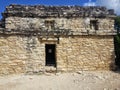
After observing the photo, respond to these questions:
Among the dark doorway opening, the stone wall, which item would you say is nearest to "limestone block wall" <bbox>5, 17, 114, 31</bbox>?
the stone wall

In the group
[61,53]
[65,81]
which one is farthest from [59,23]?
[65,81]

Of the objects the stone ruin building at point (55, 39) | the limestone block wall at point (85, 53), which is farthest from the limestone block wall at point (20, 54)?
the limestone block wall at point (85, 53)

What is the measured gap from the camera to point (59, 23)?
48.7 ft

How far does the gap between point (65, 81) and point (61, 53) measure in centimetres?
244

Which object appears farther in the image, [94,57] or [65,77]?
[94,57]

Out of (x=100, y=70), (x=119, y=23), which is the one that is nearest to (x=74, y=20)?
(x=100, y=70)

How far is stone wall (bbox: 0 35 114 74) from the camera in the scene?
46.6 ft

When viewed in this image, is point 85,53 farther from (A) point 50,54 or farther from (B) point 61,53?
(A) point 50,54

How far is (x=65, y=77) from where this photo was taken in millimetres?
13430

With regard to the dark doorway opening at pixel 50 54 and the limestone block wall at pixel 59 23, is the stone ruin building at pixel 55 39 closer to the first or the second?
the limestone block wall at pixel 59 23

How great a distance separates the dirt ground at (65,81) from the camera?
37.1 feet

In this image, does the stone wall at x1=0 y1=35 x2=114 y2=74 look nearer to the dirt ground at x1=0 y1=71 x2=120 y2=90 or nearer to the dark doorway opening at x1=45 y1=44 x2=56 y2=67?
the dirt ground at x1=0 y1=71 x2=120 y2=90

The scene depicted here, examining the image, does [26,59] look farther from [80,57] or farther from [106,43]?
[106,43]

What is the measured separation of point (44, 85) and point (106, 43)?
516 centimetres
